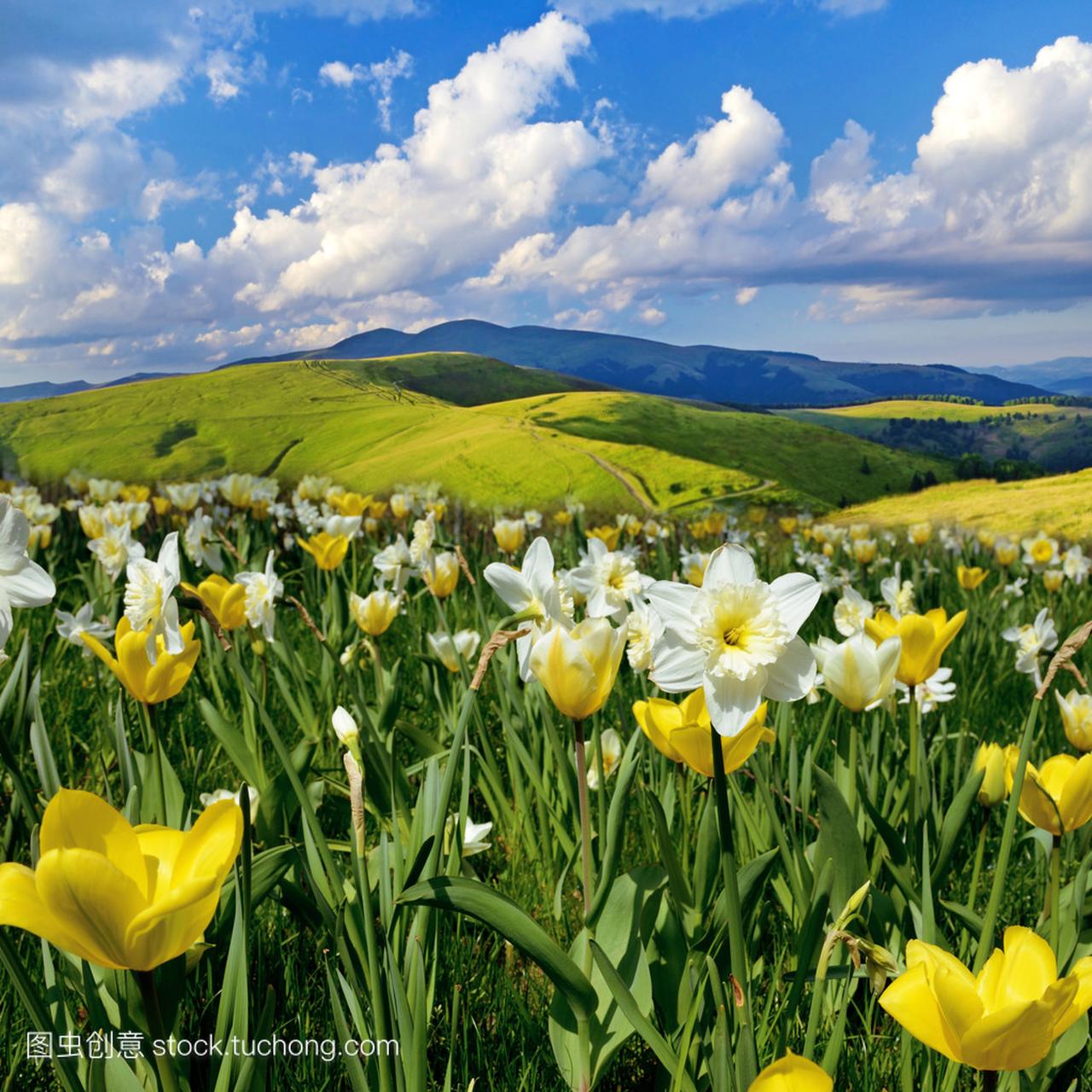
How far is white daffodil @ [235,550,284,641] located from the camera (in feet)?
7.01

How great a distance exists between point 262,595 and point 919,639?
1.62m

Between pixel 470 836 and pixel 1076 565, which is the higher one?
pixel 470 836

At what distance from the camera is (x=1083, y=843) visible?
1823 mm

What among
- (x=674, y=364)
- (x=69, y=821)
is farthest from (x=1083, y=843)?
(x=674, y=364)

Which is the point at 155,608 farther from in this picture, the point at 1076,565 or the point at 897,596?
the point at 1076,565

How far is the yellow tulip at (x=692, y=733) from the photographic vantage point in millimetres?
1203

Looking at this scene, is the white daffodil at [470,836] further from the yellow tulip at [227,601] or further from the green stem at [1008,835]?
the green stem at [1008,835]

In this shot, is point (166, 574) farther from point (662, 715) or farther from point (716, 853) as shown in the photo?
point (716, 853)

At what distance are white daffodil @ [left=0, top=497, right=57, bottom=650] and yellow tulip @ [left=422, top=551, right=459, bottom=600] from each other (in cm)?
179

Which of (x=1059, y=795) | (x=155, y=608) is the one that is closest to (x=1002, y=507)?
(x=1059, y=795)

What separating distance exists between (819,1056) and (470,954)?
685 mm

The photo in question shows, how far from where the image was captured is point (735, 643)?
102 cm

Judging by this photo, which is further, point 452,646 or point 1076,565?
point 1076,565

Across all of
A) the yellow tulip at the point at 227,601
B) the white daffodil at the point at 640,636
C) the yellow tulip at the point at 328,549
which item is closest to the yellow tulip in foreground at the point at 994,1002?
the white daffodil at the point at 640,636
